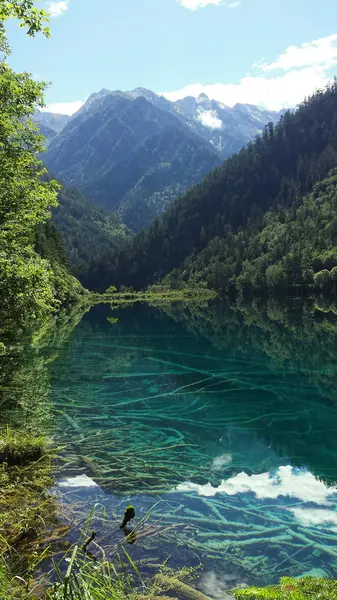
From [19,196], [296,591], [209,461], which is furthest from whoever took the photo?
[19,196]

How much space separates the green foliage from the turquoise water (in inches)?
48.1

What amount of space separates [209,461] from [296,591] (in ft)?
26.3

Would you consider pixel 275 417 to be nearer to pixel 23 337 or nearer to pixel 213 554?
pixel 213 554

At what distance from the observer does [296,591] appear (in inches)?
254

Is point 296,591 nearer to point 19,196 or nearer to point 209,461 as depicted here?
point 209,461

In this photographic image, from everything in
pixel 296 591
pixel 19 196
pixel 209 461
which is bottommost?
pixel 209 461

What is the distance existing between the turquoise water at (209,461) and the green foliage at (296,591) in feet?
4.01

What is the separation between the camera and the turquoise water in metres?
9.18

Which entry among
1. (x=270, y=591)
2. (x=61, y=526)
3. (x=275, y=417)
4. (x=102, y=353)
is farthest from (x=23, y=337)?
(x=270, y=591)

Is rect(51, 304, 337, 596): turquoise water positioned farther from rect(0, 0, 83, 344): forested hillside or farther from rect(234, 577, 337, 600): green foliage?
rect(0, 0, 83, 344): forested hillside

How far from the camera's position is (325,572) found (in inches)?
331

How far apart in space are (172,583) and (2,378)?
19.7 m

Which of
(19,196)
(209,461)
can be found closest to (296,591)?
(209,461)

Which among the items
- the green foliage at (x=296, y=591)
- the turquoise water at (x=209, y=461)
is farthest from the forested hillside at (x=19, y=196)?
the green foliage at (x=296, y=591)
